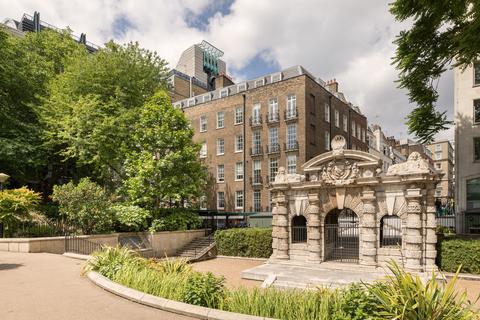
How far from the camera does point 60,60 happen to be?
30812 millimetres

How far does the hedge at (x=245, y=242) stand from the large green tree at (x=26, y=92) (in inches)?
604

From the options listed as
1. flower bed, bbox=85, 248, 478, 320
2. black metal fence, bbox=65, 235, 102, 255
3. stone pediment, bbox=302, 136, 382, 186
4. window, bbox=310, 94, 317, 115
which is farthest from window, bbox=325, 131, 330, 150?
flower bed, bbox=85, 248, 478, 320

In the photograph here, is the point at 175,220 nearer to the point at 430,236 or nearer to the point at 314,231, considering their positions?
the point at 314,231

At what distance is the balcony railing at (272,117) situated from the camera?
35688 millimetres

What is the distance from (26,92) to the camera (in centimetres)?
2700

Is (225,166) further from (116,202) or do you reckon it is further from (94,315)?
(94,315)

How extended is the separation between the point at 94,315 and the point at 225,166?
32539 mm

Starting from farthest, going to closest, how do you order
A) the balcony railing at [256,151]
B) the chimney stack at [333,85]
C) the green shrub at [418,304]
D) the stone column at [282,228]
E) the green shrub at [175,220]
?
the chimney stack at [333,85], the balcony railing at [256,151], the green shrub at [175,220], the stone column at [282,228], the green shrub at [418,304]

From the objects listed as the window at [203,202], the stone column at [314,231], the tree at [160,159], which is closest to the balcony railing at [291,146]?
the window at [203,202]

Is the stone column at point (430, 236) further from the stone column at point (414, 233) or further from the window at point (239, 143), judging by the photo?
the window at point (239, 143)

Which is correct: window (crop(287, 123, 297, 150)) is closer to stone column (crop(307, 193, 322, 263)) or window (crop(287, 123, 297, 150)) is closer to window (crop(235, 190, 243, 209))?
window (crop(235, 190, 243, 209))

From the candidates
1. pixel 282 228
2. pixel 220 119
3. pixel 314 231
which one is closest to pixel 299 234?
pixel 282 228

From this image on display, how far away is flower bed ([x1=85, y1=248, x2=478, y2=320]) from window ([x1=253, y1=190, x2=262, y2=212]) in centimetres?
2659

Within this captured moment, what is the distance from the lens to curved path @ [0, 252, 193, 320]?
7031mm
